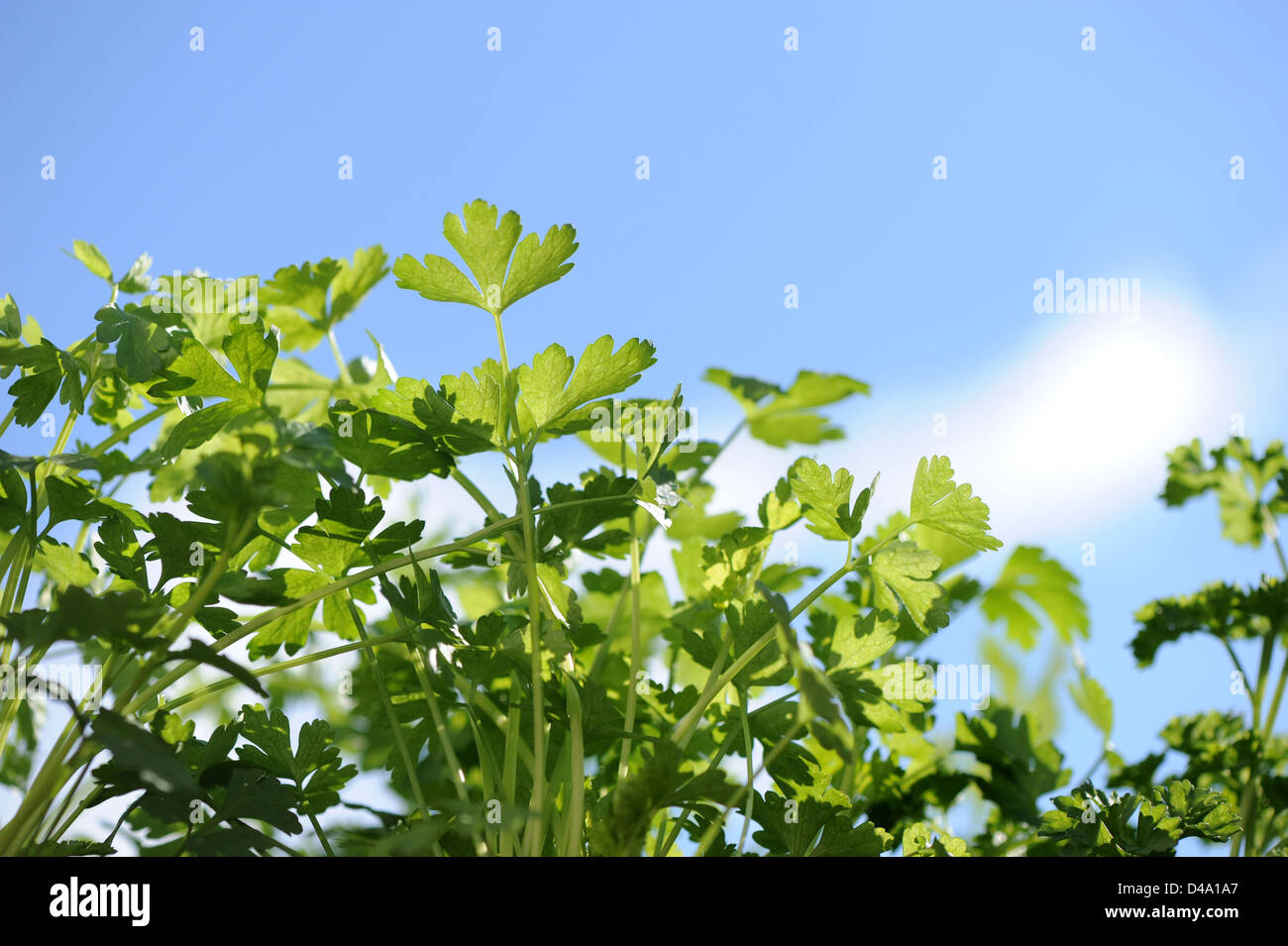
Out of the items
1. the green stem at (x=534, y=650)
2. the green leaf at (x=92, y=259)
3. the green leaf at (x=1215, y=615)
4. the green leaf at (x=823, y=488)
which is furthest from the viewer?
the green leaf at (x=1215, y=615)

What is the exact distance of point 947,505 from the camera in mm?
632

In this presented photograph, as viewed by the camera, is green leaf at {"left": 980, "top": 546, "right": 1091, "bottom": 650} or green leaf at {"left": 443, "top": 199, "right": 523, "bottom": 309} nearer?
green leaf at {"left": 443, "top": 199, "right": 523, "bottom": 309}

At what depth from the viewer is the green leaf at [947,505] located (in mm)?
621

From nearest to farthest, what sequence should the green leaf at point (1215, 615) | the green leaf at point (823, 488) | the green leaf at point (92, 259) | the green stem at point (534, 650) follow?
the green stem at point (534, 650)
the green leaf at point (823, 488)
the green leaf at point (92, 259)
the green leaf at point (1215, 615)

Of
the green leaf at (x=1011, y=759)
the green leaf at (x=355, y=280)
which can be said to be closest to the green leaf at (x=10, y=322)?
the green leaf at (x=355, y=280)

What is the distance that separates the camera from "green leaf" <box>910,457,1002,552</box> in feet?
2.04

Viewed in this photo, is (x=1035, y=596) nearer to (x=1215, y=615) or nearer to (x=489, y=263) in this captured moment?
(x=1215, y=615)

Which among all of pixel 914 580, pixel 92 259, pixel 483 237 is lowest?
pixel 914 580

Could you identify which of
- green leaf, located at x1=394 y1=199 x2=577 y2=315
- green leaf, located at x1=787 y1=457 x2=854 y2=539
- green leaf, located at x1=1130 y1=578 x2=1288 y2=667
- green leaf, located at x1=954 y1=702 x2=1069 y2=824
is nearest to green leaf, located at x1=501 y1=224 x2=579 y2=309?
green leaf, located at x1=394 y1=199 x2=577 y2=315

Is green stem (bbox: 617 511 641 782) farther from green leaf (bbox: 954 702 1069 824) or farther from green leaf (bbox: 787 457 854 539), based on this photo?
green leaf (bbox: 954 702 1069 824)

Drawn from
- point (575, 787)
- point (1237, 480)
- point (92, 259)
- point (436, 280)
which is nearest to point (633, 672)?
point (575, 787)

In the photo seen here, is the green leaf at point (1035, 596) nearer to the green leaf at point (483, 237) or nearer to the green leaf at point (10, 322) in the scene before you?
the green leaf at point (483, 237)
